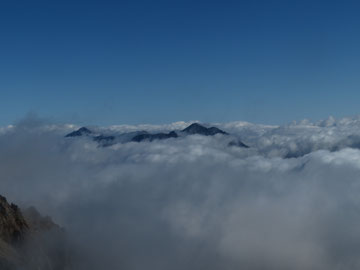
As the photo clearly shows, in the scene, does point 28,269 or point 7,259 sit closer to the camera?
point 7,259
